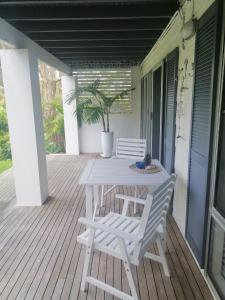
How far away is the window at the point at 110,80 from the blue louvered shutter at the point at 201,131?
437 centimetres

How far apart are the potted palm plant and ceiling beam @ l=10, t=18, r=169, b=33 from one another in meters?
2.62

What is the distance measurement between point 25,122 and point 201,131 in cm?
218

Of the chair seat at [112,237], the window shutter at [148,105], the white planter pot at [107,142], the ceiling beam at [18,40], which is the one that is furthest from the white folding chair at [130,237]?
the white planter pot at [107,142]

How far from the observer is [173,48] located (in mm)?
2689


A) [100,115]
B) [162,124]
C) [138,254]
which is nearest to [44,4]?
[162,124]

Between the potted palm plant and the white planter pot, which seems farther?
the white planter pot

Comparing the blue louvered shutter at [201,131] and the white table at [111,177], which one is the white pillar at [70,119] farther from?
the blue louvered shutter at [201,131]

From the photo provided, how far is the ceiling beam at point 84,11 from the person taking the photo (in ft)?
7.43

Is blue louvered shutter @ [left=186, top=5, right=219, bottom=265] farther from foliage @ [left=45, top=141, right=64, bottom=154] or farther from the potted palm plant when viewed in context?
foliage @ [left=45, top=141, right=64, bottom=154]

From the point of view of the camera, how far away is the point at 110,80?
6102 mm

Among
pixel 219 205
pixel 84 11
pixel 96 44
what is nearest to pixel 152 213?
pixel 219 205

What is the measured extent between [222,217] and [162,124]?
1822 millimetres

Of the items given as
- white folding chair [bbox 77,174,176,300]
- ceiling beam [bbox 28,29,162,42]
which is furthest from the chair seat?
ceiling beam [bbox 28,29,162,42]

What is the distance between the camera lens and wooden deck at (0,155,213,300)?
1678mm
